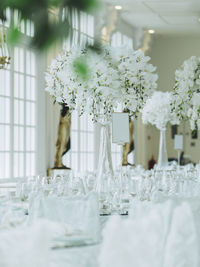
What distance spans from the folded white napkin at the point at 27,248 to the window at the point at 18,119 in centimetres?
621

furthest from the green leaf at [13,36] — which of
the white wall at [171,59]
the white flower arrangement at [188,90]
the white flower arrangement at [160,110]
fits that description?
the white wall at [171,59]

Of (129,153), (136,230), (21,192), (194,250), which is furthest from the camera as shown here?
(129,153)

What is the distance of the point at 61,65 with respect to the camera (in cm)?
491

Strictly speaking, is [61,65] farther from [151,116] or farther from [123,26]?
[123,26]

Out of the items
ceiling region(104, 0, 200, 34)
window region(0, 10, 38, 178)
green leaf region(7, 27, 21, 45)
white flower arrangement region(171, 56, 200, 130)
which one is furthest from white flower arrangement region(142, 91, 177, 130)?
green leaf region(7, 27, 21, 45)

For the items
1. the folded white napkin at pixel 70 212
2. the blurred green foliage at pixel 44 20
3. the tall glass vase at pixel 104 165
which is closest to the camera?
the blurred green foliage at pixel 44 20

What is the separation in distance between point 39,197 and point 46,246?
1.37m

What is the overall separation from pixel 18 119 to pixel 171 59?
27.6ft

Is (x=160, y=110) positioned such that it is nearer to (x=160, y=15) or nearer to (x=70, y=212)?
(x=160, y=15)

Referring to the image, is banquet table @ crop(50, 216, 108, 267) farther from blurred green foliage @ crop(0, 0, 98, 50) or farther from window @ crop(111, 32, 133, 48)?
window @ crop(111, 32, 133, 48)

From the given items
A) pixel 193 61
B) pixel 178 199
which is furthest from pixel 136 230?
pixel 193 61

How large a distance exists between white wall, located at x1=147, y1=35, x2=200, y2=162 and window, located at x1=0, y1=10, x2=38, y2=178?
7.20m

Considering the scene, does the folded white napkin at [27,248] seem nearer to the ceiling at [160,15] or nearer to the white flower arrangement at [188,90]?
the white flower arrangement at [188,90]

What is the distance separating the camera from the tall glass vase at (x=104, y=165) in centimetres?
484
